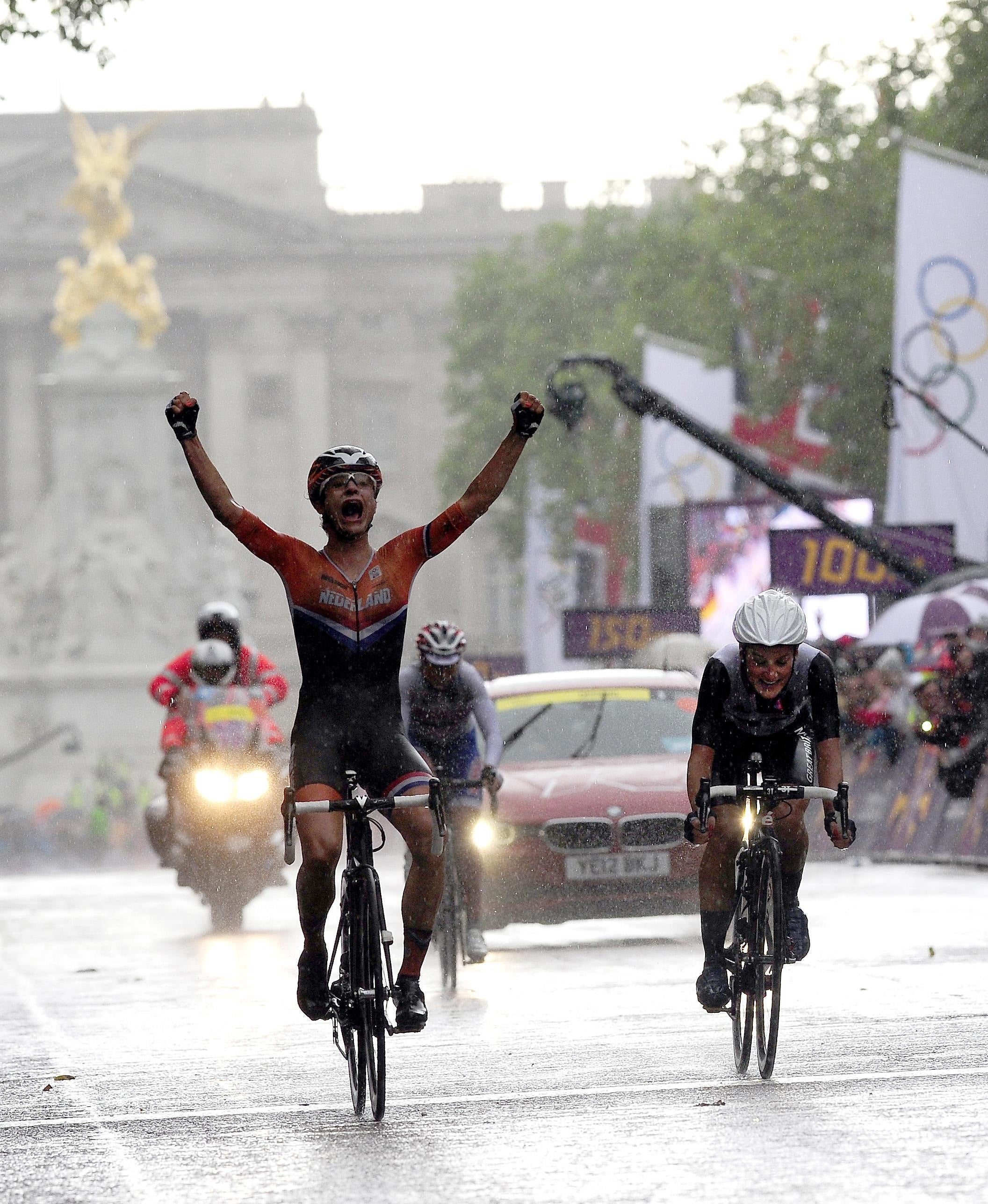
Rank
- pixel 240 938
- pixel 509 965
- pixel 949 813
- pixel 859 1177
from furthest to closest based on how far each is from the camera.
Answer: pixel 949 813 < pixel 240 938 < pixel 509 965 < pixel 859 1177

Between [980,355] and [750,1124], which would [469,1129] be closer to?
[750,1124]

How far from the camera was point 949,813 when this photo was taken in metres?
22.2

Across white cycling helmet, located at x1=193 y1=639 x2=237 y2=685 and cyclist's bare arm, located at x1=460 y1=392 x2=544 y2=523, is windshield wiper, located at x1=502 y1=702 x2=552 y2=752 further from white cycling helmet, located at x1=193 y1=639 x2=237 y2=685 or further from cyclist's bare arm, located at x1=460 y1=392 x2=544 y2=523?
cyclist's bare arm, located at x1=460 y1=392 x2=544 y2=523

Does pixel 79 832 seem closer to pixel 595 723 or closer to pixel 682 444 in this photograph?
pixel 682 444

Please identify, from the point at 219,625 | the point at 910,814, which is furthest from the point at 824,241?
the point at 219,625

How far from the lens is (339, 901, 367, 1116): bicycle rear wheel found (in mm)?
8375

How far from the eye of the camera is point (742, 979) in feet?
30.0

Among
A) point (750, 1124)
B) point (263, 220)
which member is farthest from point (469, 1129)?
point (263, 220)

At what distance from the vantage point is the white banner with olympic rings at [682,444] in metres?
43.0

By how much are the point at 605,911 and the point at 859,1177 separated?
26.0ft

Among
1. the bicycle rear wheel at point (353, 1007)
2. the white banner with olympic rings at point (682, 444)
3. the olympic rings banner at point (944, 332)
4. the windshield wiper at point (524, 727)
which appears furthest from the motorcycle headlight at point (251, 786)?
the white banner with olympic rings at point (682, 444)

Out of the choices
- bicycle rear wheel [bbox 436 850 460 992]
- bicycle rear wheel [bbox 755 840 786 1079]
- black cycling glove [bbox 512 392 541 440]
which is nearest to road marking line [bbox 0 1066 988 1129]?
bicycle rear wheel [bbox 755 840 786 1079]

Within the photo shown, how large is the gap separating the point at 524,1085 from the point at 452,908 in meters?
4.13

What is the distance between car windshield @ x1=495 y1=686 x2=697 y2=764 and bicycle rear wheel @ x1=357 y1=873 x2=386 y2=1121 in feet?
24.3
